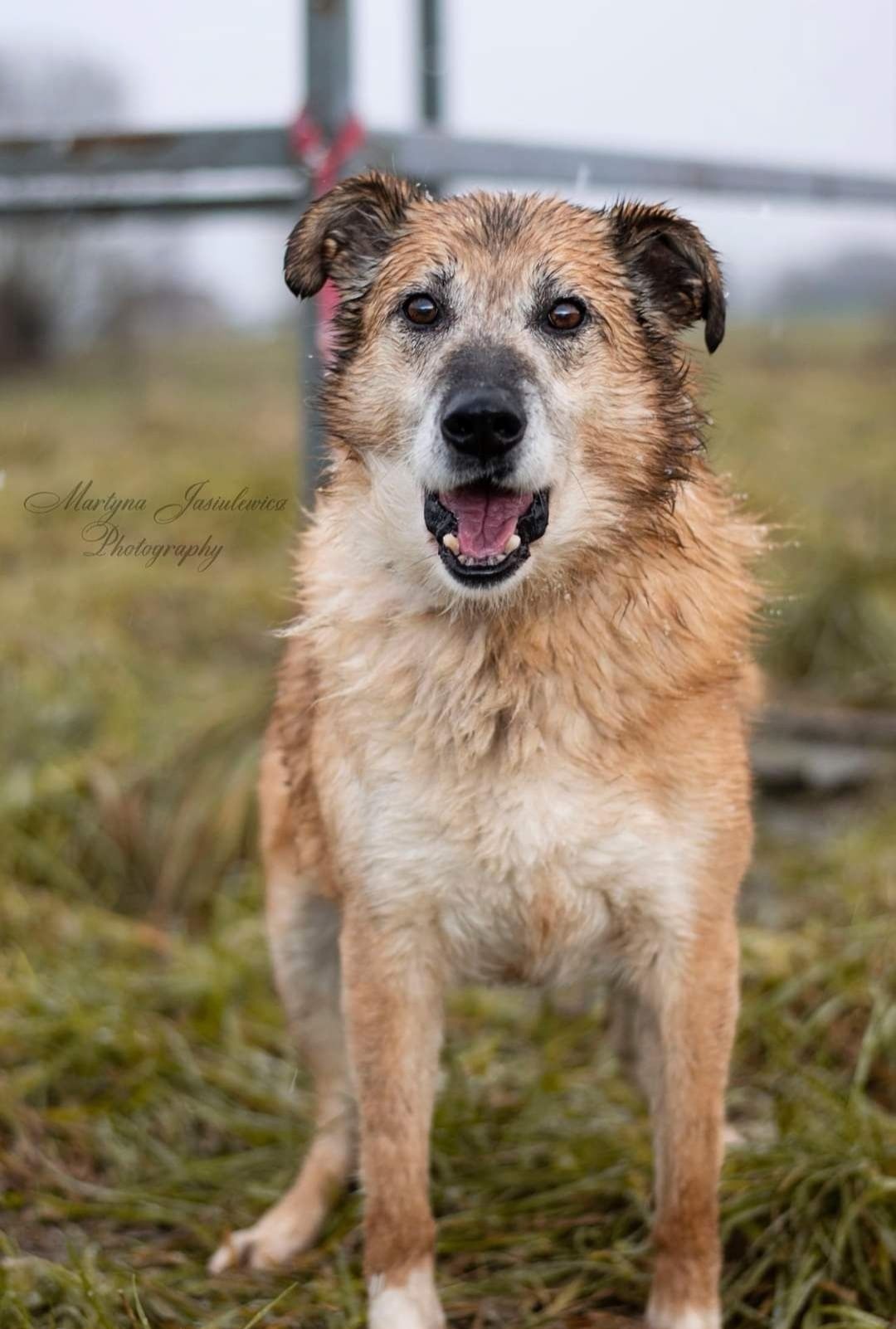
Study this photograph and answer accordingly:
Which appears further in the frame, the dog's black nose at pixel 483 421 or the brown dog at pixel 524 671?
the brown dog at pixel 524 671

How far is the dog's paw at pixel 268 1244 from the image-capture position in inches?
118

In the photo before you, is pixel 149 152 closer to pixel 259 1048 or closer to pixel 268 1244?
pixel 259 1048

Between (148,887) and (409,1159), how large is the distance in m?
2.45

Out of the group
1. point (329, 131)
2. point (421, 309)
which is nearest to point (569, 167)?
point (329, 131)

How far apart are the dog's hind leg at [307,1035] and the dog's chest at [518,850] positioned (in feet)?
1.88

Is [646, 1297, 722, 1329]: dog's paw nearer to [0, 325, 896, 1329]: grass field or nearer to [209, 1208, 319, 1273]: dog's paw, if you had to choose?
[0, 325, 896, 1329]: grass field

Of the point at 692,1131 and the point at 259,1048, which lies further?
the point at 259,1048

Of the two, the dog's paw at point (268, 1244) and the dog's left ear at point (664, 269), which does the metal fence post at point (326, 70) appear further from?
the dog's paw at point (268, 1244)

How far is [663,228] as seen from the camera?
8.44 ft

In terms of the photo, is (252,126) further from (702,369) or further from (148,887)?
(148,887)

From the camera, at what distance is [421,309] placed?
2.56m

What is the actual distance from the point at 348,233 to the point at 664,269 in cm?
61

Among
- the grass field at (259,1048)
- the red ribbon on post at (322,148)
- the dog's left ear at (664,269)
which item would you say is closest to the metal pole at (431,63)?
the red ribbon on post at (322,148)

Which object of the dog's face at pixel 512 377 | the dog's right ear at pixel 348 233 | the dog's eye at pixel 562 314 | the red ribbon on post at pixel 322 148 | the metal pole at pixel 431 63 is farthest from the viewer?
the metal pole at pixel 431 63
